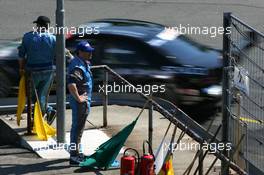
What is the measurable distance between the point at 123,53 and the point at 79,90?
4089 millimetres

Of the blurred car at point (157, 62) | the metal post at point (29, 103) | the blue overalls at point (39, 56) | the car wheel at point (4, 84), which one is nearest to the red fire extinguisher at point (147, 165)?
the metal post at point (29, 103)

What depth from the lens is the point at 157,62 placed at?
43.2 ft

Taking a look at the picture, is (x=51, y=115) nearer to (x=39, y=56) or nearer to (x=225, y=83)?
(x=39, y=56)

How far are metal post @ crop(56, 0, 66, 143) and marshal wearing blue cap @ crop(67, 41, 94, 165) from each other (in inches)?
32.9

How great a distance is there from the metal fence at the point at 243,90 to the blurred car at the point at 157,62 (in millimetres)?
4571

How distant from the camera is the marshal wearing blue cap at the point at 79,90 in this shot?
9.30m

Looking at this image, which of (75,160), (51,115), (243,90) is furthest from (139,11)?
(243,90)

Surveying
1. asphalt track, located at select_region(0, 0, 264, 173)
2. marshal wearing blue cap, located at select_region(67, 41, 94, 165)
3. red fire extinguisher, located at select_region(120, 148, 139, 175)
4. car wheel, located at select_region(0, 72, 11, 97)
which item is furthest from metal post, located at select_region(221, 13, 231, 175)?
asphalt track, located at select_region(0, 0, 264, 173)

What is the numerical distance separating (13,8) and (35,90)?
47.7 feet

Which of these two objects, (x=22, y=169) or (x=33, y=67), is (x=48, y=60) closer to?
(x=33, y=67)

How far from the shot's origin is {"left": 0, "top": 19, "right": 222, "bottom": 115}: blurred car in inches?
516

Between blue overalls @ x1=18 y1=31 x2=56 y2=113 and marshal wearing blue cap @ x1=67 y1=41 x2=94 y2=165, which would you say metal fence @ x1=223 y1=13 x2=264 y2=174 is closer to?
marshal wearing blue cap @ x1=67 y1=41 x2=94 y2=165

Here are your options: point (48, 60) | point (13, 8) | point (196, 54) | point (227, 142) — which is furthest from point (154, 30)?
point (13, 8)

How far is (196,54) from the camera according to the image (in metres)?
13.5
